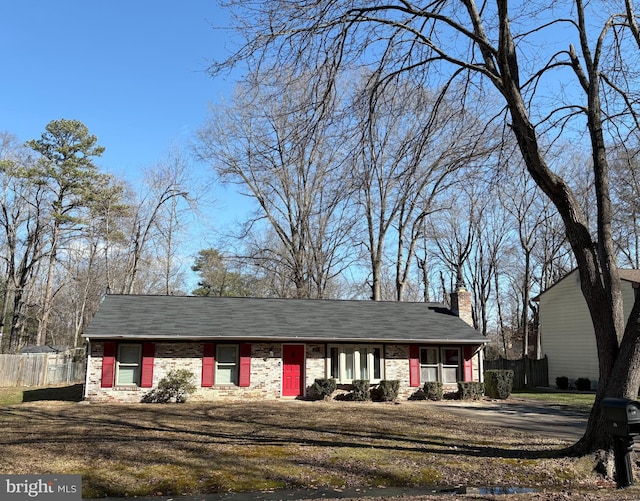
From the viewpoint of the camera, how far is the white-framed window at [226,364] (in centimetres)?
1800

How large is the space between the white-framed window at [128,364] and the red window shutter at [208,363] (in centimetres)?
216

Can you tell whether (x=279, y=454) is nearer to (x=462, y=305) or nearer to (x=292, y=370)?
(x=292, y=370)

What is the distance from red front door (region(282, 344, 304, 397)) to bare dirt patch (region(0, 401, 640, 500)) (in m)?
4.86

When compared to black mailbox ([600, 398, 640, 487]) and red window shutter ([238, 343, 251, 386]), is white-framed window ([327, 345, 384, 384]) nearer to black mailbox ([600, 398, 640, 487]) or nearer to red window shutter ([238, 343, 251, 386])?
red window shutter ([238, 343, 251, 386])

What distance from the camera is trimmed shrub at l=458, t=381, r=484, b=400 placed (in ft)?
63.0

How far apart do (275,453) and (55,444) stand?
401cm

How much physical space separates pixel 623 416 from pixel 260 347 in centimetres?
1374

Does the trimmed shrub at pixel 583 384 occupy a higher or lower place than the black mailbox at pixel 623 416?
lower

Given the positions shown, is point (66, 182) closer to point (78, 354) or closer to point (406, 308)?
point (78, 354)

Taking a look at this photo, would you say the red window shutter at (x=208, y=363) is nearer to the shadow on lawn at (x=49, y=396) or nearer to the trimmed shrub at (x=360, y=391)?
the shadow on lawn at (x=49, y=396)

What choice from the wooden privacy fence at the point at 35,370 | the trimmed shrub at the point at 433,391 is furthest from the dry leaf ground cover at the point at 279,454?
the wooden privacy fence at the point at 35,370

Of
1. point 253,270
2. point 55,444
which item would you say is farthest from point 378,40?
point 253,270

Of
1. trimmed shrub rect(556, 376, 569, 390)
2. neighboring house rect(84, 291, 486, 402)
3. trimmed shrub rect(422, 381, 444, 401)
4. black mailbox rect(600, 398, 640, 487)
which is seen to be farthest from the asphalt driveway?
trimmed shrub rect(556, 376, 569, 390)

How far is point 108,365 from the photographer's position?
17094mm
